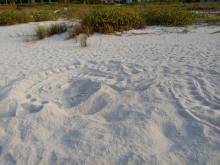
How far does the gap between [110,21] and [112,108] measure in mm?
6223

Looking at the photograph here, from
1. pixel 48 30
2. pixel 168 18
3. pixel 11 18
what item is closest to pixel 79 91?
pixel 48 30

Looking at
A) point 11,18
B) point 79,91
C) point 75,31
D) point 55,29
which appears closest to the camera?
point 79,91

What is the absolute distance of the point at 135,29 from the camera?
9703mm

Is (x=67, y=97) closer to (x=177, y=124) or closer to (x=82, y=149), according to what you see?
(x=82, y=149)

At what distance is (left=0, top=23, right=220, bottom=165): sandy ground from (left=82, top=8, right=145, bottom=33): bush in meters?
2.95

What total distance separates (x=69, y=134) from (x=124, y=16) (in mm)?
7228

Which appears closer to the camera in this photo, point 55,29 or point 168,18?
point 55,29

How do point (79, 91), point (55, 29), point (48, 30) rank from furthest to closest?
point (55, 29) → point (48, 30) → point (79, 91)

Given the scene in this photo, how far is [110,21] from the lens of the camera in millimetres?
9133

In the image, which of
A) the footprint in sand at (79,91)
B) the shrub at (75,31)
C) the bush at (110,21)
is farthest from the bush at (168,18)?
the footprint in sand at (79,91)

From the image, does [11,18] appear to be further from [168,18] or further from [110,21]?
[168,18]

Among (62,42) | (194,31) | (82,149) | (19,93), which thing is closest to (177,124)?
(82,149)

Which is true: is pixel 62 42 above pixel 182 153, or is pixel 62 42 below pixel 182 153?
below

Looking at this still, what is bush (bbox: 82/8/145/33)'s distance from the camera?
886 centimetres
